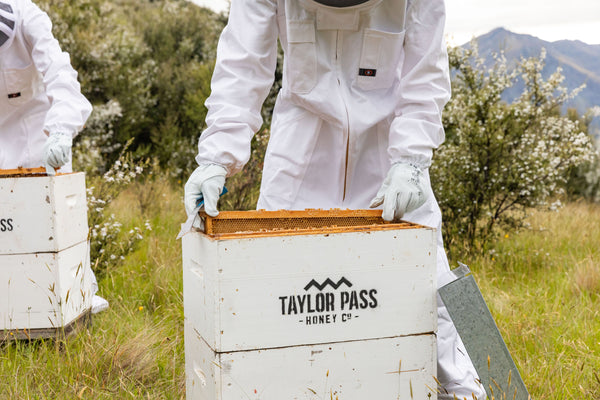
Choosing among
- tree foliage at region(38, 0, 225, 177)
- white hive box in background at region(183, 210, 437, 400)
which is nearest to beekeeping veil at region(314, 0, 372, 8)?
white hive box in background at region(183, 210, 437, 400)

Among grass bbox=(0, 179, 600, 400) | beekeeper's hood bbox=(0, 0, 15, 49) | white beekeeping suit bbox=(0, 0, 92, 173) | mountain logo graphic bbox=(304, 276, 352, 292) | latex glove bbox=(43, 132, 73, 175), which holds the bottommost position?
grass bbox=(0, 179, 600, 400)

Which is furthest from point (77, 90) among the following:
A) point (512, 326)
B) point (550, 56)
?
point (550, 56)

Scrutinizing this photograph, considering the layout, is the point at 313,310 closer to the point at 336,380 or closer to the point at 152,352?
the point at 336,380

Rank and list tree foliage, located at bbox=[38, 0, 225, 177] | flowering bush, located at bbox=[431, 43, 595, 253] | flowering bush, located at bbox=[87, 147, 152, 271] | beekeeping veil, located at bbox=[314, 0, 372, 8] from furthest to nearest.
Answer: tree foliage, located at bbox=[38, 0, 225, 177], flowering bush, located at bbox=[431, 43, 595, 253], flowering bush, located at bbox=[87, 147, 152, 271], beekeeping veil, located at bbox=[314, 0, 372, 8]

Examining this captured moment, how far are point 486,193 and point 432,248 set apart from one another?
3091mm

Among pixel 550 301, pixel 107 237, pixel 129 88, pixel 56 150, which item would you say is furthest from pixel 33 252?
pixel 129 88

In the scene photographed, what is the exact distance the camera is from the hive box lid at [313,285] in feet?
5.36

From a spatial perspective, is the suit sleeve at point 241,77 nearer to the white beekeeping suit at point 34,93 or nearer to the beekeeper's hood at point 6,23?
the white beekeeping suit at point 34,93

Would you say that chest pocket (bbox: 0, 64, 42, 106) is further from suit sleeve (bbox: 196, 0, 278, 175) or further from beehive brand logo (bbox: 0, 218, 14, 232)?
suit sleeve (bbox: 196, 0, 278, 175)

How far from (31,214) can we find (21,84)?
1.15 meters

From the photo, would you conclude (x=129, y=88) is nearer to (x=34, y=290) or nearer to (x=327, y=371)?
(x=34, y=290)

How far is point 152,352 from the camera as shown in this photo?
2.67 metres

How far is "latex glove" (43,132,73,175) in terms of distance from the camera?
3.13 meters

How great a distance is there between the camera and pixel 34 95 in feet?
12.3
